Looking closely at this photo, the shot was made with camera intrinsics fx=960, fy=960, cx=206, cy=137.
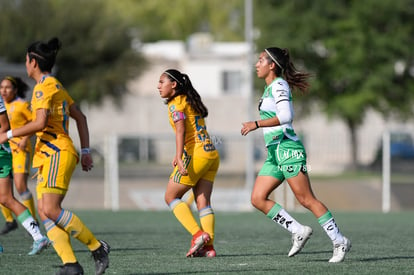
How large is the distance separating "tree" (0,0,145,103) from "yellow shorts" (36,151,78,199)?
38023 mm

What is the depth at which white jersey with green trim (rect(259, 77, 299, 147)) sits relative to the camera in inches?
350

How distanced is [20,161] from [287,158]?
426cm

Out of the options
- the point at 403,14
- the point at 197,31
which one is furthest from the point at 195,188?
the point at 197,31

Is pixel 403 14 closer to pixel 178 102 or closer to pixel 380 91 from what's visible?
pixel 380 91

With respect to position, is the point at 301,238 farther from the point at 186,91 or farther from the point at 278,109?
the point at 186,91

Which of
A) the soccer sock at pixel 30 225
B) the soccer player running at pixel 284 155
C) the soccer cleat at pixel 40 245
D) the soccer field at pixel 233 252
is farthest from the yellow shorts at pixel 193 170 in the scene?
the soccer sock at pixel 30 225

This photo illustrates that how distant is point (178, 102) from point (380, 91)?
34.1 m

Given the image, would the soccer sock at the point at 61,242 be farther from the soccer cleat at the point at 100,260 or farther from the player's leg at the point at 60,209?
the soccer cleat at the point at 100,260

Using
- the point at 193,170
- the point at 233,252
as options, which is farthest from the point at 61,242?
the point at 233,252

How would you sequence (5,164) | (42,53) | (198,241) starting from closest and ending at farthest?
(42,53) → (198,241) → (5,164)

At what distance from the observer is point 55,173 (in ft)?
25.7

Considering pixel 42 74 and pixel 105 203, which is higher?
pixel 42 74

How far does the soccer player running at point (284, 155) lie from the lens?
9.05 m

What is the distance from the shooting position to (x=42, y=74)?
8000 mm
